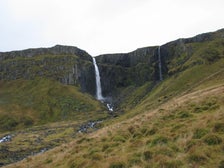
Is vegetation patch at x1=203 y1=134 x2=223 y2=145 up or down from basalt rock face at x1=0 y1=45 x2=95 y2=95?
down

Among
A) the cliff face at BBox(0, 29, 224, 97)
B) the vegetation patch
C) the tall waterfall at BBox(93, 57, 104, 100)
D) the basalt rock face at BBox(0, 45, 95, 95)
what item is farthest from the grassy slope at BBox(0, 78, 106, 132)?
the vegetation patch

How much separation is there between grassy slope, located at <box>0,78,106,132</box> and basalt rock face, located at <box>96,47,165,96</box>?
25047 millimetres

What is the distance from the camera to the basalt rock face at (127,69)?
6885 inches

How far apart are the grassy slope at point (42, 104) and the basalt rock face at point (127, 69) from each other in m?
25.0

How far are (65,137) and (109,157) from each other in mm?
66907

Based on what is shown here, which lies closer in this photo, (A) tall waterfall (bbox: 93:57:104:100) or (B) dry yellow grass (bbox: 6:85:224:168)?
(B) dry yellow grass (bbox: 6:85:224:168)

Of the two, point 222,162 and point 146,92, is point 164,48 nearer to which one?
point 146,92

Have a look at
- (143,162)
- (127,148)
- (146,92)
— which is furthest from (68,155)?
(146,92)

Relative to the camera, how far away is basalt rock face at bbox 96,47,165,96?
574 feet

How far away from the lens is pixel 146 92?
500 ft

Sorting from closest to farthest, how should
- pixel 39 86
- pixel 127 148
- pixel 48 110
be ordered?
pixel 127 148 → pixel 48 110 → pixel 39 86

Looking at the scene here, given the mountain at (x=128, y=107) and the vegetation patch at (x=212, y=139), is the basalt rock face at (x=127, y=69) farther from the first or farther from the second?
the vegetation patch at (x=212, y=139)

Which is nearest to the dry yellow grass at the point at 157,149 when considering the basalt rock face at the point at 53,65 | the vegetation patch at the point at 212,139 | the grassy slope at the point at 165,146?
the grassy slope at the point at 165,146

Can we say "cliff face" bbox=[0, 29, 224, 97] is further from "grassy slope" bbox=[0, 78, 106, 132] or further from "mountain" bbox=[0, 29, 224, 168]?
"grassy slope" bbox=[0, 78, 106, 132]
